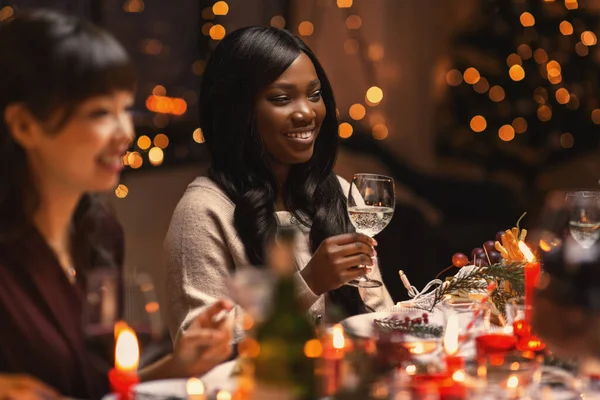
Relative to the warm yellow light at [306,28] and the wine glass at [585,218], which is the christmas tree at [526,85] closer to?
the warm yellow light at [306,28]

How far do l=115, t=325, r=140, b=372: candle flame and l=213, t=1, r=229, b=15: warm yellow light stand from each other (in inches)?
146

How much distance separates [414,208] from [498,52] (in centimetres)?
235

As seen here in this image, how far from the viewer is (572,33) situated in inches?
252

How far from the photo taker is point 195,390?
149 centimetres

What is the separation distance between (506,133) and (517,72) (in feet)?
1.42

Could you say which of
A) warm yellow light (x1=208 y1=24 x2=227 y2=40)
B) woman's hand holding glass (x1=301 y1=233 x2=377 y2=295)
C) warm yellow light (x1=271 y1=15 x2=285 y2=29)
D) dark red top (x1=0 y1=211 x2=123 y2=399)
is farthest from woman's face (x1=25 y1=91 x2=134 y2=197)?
warm yellow light (x1=271 y1=15 x2=285 y2=29)

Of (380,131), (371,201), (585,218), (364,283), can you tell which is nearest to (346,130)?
(380,131)

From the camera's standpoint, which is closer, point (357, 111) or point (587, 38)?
point (357, 111)

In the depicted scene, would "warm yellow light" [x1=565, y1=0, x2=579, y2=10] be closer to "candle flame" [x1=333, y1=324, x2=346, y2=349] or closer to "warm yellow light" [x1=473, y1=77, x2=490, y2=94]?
"warm yellow light" [x1=473, y1=77, x2=490, y2=94]

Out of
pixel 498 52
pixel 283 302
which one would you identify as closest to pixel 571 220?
pixel 283 302

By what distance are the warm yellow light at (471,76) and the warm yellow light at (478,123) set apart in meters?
0.25

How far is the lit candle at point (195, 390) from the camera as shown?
146cm

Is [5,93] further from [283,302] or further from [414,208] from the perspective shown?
[414,208]

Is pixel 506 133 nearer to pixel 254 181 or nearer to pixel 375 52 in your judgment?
pixel 375 52
